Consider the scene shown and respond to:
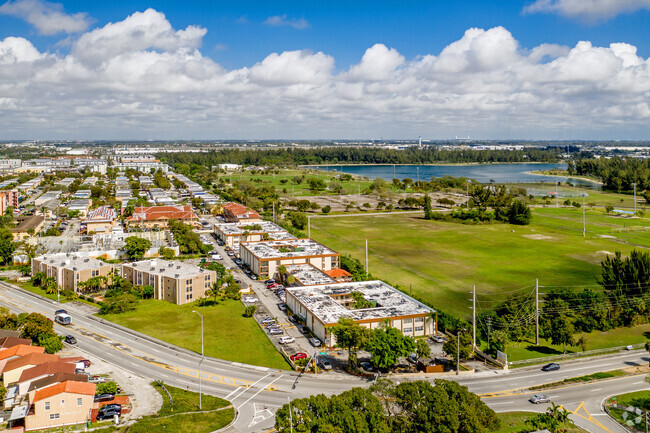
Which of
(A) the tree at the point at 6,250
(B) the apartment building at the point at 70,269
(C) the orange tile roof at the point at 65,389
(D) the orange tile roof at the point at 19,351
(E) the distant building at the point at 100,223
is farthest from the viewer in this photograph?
(E) the distant building at the point at 100,223

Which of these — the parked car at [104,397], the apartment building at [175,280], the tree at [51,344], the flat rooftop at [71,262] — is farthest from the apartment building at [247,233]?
the parked car at [104,397]

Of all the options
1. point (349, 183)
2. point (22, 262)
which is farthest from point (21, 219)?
point (349, 183)

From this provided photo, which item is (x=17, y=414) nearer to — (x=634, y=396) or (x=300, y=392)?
(x=300, y=392)

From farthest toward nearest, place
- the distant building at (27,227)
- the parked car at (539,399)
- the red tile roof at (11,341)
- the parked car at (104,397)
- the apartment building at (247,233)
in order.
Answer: the distant building at (27,227)
the apartment building at (247,233)
the red tile roof at (11,341)
the parked car at (539,399)
the parked car at (104,397)

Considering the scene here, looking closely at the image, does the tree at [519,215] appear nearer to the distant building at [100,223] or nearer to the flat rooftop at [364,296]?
the flat rooftop at [364,296]

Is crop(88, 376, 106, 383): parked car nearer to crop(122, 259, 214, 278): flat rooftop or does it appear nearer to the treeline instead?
crop(122, 259, 214, 278): flat rooftop

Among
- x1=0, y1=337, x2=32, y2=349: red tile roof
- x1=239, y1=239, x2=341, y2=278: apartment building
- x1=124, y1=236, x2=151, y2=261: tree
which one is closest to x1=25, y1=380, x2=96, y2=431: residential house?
x1=0, y1=337, x2=32, y2=349: red tile roof

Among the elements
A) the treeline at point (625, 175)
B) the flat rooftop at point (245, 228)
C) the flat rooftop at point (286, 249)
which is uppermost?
the treeline at point (625, 175)
